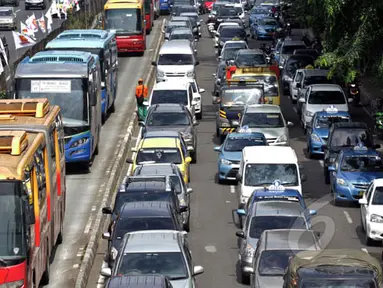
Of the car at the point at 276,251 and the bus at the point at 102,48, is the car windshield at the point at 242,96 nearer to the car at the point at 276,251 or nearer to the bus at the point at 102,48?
the bus at the point at 102,48

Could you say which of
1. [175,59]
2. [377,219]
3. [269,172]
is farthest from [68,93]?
[175,59]

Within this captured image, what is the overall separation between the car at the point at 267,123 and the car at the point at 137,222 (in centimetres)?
1233

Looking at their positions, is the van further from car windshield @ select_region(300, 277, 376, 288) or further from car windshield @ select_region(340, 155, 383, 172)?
car windshield @ select_region(300, 277, 376, 288)

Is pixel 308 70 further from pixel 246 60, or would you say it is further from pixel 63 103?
pixel 63 103

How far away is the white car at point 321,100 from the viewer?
1615 inches

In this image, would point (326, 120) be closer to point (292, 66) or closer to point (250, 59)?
point (292, 66)

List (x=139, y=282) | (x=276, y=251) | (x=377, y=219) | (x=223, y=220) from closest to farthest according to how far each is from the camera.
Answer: (x=139, y=282) < (x=276, y=251) < (x=377, y=219) < (x=223, y=220)

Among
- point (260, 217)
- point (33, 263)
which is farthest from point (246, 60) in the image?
point (33, 263)

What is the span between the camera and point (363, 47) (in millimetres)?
35156

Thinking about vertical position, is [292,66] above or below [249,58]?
below

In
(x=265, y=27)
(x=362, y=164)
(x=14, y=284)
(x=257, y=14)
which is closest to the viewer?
(x=14, y=284)

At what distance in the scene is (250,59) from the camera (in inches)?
2031

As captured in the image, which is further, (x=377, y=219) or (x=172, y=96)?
(x=172, y=96)

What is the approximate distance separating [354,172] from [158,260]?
11146 millimetres
